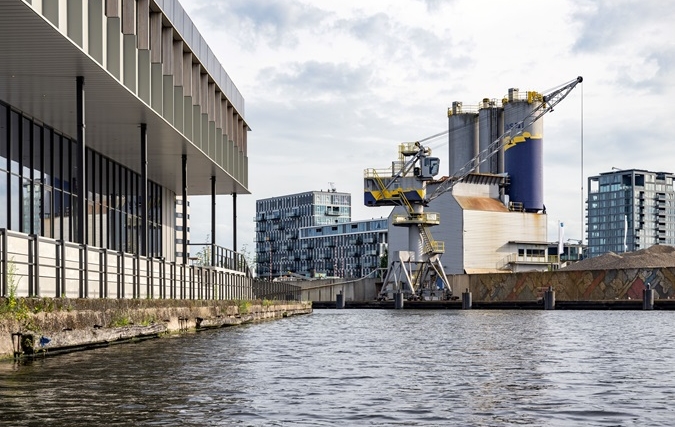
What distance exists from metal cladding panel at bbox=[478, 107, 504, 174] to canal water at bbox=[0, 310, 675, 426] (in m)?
135

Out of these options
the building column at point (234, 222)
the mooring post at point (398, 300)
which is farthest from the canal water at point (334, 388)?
the mooring post at point (398, 300)

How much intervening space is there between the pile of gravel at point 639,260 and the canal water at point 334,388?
110 m

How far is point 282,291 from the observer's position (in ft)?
281

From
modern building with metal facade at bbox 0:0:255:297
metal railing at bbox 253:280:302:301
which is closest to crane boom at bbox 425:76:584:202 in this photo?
metal railing at bbox 253:280:302:301

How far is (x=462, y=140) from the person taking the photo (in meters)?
161

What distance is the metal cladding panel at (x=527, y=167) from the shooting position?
5896 inches

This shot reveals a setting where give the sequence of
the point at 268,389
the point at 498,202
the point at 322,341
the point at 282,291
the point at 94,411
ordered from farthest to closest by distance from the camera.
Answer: the point at 498,202 → the point at 282,291 → the point at 322,341 → the point at 268,389 → the point at 94,411

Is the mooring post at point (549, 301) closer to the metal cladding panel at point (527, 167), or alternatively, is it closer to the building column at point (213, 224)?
the metal cladding panel at point (527, 167)

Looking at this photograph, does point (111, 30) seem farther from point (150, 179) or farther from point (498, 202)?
point (498, 202)

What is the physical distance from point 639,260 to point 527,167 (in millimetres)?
23821

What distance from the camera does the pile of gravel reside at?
131m

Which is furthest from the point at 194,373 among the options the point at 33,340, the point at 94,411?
the point at 94,411

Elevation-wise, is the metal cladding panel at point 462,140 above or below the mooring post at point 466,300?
above

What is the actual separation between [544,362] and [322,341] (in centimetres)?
984
